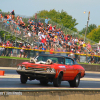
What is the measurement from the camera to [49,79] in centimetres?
1060

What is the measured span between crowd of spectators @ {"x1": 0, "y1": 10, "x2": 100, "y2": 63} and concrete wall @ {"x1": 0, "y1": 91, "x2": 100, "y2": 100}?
18075 millimetres

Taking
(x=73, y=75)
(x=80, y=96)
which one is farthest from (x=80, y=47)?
(x=80, y=96)

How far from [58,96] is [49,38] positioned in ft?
77.1

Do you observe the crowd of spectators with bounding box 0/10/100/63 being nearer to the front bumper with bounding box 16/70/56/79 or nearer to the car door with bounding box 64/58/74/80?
the car door with bounding box 64/58/74/80

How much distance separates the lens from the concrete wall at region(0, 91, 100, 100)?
6863 millimetres

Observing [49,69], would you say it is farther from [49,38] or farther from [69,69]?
[49,38]

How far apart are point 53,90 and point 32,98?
850 mm

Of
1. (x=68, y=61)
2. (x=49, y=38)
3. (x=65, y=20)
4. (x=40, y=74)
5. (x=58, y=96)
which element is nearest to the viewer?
(x=58, y=96)

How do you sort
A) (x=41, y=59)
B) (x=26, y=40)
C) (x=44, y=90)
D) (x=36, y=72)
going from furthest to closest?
(x=26, y=40)
(x=41, y=59)
(x=36, y=72)
(x=44, y=90)

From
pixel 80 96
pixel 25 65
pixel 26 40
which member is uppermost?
pixel 26 40

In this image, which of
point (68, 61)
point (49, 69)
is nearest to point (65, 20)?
point (68, 61)

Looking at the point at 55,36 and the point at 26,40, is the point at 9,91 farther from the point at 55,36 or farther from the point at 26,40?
the point at 55,36

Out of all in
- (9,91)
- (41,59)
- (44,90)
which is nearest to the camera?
(9,91)

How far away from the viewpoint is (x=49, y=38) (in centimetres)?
3103
